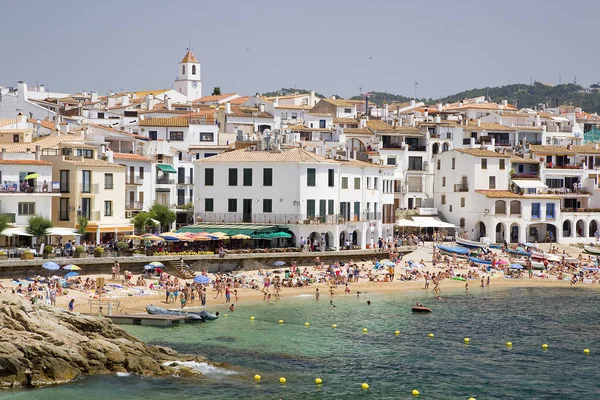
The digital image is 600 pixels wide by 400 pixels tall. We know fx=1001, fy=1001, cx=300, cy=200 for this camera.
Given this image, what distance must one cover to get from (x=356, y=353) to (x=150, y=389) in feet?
40.4

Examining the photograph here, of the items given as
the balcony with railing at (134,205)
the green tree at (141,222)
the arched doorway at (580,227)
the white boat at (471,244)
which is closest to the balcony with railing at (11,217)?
the green tree at (141,222)

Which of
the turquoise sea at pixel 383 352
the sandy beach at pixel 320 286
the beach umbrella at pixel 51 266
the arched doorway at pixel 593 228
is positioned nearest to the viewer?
the turquoise sea at pixel 383 352

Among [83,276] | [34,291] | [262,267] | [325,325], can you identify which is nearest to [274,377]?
[325,325]

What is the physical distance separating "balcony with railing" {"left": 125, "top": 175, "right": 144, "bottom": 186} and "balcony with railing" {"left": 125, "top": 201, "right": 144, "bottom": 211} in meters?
1.58

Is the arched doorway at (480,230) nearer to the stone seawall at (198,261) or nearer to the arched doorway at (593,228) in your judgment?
the arched doorway at (593,228)

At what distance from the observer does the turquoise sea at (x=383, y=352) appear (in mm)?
40469

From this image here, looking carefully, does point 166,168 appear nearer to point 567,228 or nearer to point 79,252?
point 79,252

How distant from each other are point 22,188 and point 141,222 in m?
10.5

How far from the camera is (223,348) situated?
4819 centimetres

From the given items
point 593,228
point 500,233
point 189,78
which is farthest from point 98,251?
point 189,78

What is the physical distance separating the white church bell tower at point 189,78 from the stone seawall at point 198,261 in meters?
85.8

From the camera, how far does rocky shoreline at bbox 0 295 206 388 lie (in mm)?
39281

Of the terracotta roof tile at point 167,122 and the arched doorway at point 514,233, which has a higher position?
the terracotta roof tile at point 167,122

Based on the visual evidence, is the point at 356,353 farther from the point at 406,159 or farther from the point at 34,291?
the point at 406,159
